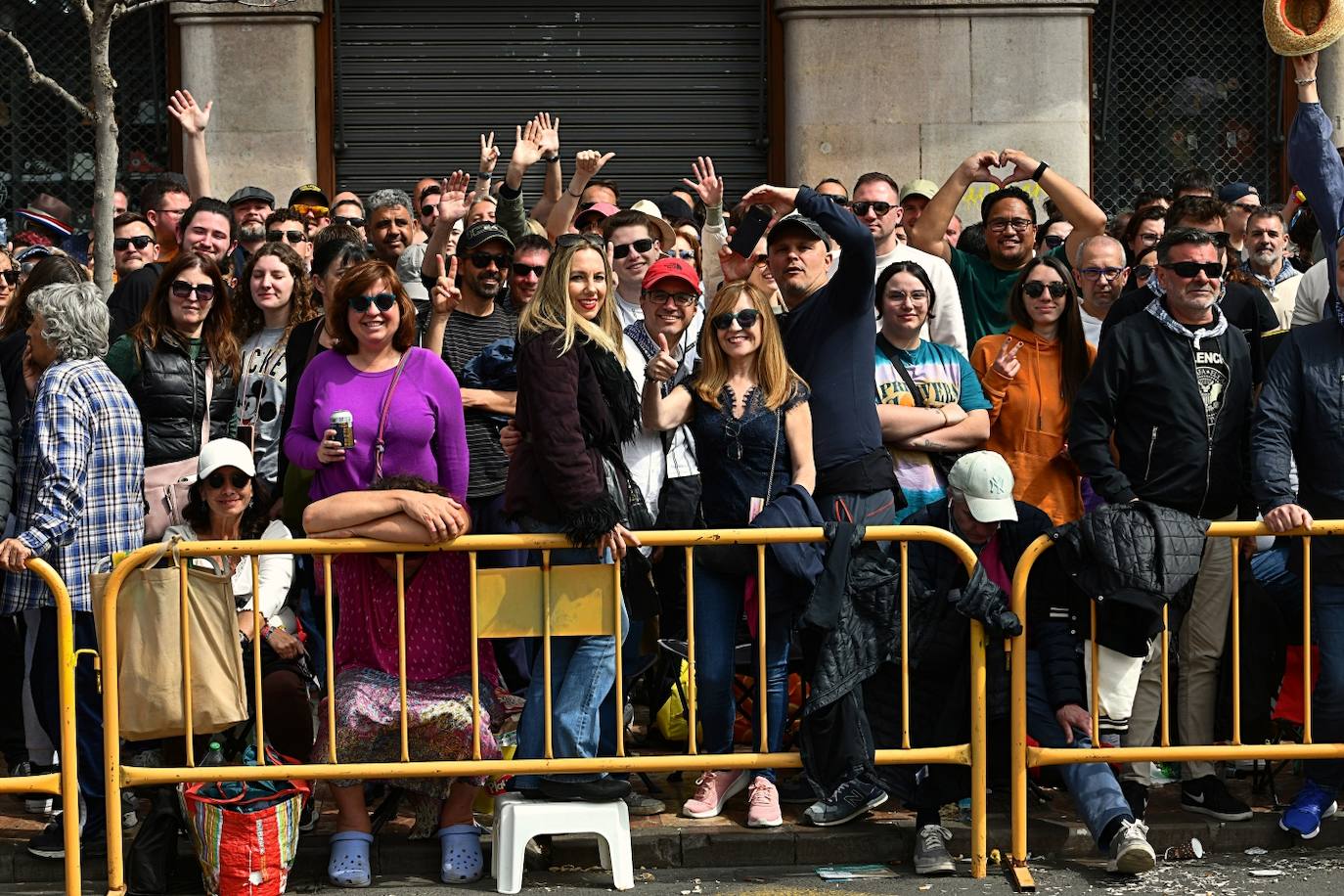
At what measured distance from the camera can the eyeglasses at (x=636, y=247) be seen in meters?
8.86

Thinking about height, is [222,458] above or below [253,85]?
below

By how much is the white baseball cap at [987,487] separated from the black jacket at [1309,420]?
0.98 metres

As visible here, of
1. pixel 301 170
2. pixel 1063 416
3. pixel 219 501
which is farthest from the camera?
pixel 301 170

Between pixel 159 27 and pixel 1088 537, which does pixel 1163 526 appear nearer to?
pixel 1088 537

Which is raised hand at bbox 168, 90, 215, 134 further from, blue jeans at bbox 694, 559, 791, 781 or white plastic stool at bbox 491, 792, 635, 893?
white plastic stool at bbox 491, 792, 635, 893

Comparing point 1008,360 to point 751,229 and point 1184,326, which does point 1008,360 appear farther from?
point 751,229

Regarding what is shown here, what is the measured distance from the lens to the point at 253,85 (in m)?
14.0

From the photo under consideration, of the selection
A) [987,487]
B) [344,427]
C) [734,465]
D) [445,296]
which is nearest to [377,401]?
[344,427]

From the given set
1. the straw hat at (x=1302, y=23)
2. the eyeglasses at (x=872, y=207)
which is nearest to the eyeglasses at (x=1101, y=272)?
the eyeglasses at (x=872, y=207)

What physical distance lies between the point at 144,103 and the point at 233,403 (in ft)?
22.7

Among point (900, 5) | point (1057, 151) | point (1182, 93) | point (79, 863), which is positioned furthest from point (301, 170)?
point (79, 863)

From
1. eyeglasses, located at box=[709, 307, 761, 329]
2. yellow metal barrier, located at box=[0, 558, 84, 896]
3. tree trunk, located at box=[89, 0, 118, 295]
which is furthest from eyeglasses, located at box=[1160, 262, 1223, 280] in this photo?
tree trunk, located at box=[89, 0, 118, 295]

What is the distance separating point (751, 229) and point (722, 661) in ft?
6.75

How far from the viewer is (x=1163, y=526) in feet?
22.9
